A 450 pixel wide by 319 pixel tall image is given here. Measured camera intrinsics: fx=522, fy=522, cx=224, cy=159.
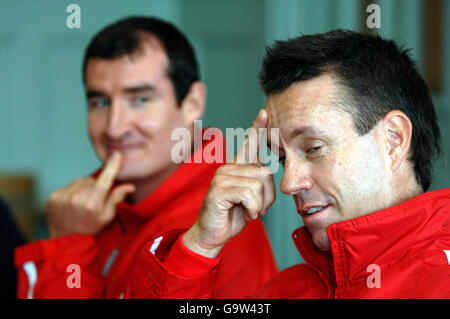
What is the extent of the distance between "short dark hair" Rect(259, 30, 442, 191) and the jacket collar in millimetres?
112

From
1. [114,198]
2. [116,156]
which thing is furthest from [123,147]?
[114,198]

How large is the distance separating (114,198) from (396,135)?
2.69ft

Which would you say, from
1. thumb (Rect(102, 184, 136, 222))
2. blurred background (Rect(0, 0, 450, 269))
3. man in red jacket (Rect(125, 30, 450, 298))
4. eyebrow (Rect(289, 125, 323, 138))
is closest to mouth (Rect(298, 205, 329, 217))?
man in red jacket (Rect(125, 30, 450, 298))

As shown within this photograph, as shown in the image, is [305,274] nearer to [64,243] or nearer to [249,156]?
[249,156]

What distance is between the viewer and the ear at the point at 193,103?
153cm

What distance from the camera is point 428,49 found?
263 centimetres

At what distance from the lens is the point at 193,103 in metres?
1.56

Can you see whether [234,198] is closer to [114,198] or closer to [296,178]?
[296,178]

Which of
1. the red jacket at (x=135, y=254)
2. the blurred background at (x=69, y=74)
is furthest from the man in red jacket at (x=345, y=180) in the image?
the blurred background at (x=69, y=74)

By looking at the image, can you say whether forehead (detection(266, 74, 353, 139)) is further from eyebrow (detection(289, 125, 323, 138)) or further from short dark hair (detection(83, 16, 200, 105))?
short dark hair (detection(83, 16, 200, 105))

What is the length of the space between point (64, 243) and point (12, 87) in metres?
2.28

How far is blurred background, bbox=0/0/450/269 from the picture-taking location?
3.14 meters

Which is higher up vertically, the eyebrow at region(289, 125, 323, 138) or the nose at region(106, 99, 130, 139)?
the nose at region(106, 99, 130, 139)

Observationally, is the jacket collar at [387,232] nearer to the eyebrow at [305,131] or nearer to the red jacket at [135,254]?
the eyebrow at [305,131]
